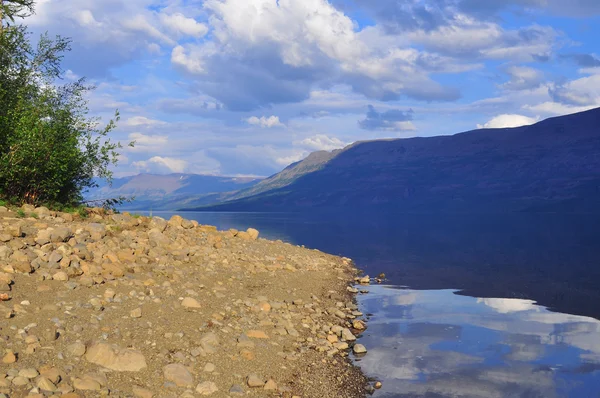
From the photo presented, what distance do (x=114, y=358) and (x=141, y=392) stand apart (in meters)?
1.35

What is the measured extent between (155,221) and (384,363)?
14.8m

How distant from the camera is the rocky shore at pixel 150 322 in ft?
35.1

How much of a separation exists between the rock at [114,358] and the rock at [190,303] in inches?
162

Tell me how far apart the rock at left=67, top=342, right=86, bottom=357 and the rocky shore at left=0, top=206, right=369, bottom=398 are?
0.03 metres

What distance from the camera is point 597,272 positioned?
3731 centimetres

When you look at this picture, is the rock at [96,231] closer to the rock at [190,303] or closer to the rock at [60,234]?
the rock at [60,234]

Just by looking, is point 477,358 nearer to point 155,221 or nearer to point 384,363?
point 384,363

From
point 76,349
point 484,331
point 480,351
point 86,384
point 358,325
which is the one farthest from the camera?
point 484,331

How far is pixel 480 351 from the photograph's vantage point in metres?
16.6

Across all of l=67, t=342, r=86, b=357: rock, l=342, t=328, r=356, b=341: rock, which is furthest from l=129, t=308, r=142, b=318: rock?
l=342, t=328, r=356, b=341: rock

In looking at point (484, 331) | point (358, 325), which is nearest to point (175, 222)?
point (358, 325)

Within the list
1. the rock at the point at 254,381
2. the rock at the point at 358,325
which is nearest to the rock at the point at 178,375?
the rock at the point at 254,381

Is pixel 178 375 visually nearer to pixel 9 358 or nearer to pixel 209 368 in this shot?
pixel 209 368

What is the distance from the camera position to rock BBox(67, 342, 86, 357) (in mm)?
10977
